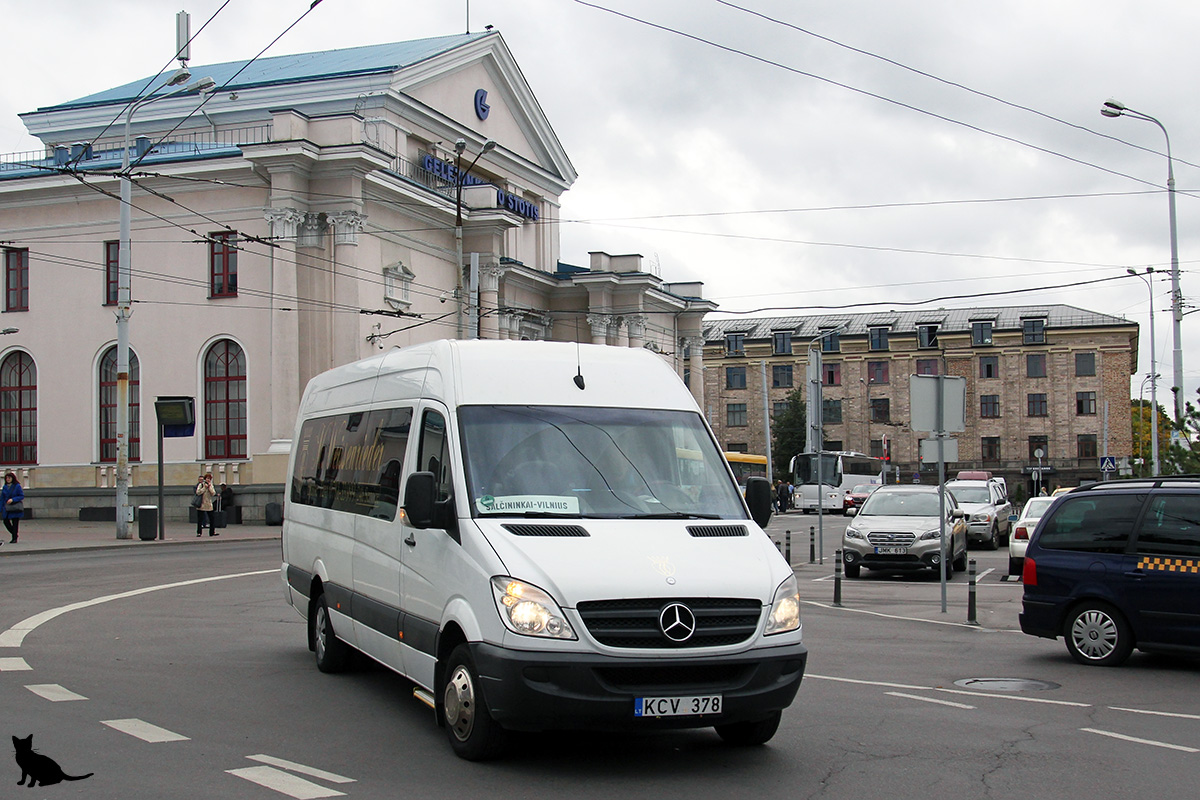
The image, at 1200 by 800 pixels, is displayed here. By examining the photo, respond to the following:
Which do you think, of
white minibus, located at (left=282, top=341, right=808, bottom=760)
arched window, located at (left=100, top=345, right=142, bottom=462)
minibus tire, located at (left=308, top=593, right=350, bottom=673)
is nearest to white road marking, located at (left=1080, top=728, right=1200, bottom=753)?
white minibus, located at (left=282, top=341, right=808, bottom=760)

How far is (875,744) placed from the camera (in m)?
7.48

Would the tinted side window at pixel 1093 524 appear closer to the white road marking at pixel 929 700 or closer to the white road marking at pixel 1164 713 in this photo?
the white road marking at pixel 1164 713

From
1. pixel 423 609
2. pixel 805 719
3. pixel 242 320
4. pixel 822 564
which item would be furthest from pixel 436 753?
pixel 242 320

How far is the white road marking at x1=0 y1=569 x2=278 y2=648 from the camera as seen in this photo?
12102 millimetres

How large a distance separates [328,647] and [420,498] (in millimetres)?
3372

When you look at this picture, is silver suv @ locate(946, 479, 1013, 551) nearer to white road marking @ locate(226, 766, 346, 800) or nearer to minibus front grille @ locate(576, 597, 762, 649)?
minibus front grille @ locate(576, 597, 762, 649)

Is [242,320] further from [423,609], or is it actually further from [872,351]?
[872,351]

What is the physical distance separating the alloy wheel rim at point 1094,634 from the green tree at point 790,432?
76391 millimetres

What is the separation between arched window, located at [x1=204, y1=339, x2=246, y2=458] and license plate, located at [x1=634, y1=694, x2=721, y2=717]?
3687 cm

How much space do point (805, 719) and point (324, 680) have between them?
3.90 m

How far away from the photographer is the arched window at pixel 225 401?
4147 centimetres

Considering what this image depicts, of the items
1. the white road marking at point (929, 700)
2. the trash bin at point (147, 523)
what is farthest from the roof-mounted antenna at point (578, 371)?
the trash bin at point (147, 523)

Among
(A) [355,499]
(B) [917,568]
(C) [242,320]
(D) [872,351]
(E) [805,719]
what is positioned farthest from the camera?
(D) [872,351]

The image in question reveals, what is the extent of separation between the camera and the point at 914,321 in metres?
95.6
